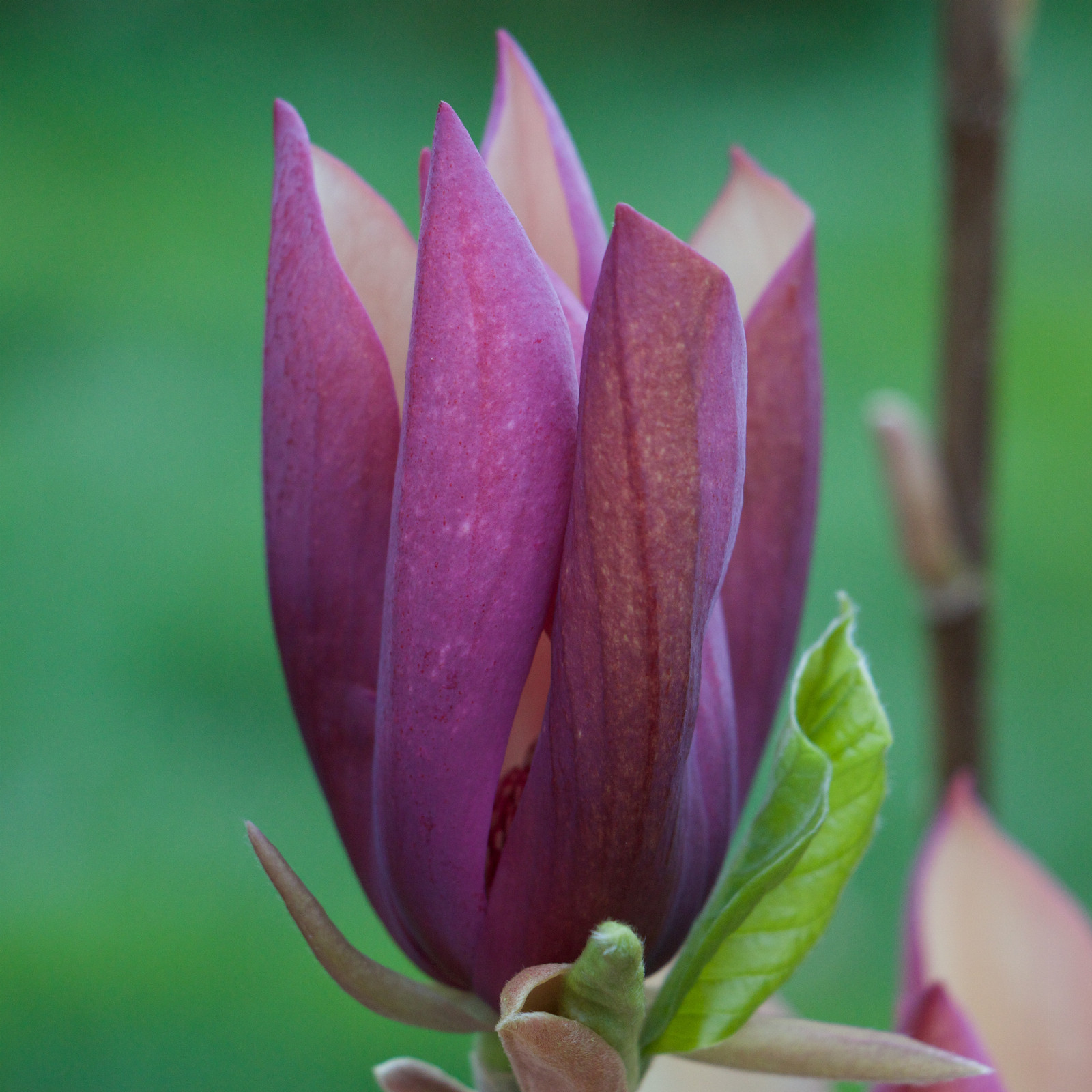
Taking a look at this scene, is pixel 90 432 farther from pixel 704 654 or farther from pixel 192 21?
pixel 704 654

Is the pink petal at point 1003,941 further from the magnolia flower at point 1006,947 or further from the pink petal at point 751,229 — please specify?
the pink petal at point 751,229

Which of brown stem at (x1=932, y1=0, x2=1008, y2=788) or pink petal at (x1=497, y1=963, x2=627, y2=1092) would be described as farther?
brown stem at (x1=932, y1=0, x2=1008, y2=788)

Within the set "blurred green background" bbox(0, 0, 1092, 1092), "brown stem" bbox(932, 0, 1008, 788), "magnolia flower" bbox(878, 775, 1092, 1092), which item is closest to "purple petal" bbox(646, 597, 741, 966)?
"magnolia flower" bbox(878, 775, 1092, 1092)

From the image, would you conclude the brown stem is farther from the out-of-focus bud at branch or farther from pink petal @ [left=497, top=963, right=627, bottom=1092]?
pink petal @ [left=497, top=963, right=627, bottom=1092]

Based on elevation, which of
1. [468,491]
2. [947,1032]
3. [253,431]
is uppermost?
[253,431]

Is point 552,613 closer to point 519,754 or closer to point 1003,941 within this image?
point 519,754

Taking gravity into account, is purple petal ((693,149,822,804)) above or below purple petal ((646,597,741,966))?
above

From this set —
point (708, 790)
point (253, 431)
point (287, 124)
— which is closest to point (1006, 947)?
point (708, 790)
